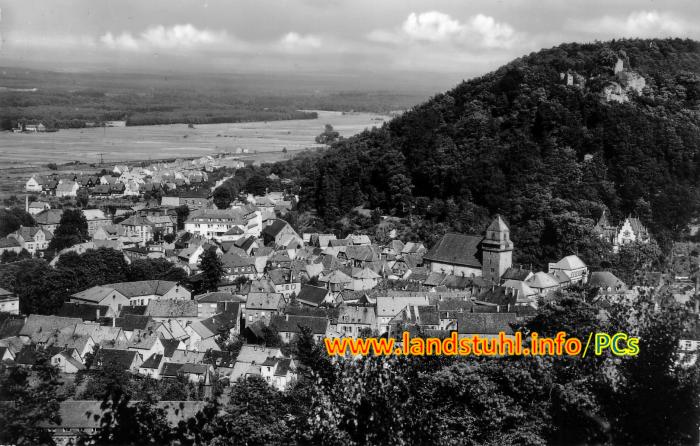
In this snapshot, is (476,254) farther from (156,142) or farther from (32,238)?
(156,142)

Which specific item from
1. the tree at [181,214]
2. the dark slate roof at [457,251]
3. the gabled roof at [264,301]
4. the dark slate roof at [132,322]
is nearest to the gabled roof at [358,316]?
the gabled roof at [264,301]

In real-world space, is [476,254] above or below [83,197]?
above

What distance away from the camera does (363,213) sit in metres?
47.6

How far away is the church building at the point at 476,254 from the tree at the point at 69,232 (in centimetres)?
2109

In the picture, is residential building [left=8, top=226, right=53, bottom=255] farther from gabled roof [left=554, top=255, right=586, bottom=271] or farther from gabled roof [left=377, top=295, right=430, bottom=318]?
gabled roof [left=554, top=255, right=586, bottom=271]

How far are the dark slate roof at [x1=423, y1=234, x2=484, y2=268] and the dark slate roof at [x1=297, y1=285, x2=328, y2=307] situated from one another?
7.68 metres

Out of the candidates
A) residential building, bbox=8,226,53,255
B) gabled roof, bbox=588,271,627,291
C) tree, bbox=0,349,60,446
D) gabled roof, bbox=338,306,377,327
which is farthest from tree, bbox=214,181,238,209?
tree, bbox=0,349,60,446

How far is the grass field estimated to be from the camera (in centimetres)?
7944

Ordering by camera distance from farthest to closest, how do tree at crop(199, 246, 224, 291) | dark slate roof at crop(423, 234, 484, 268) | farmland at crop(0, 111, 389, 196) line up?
farmland at crop(0, 111, 389, 196) < dark slate roof at crop(423, 234, 484, 268) < tree at crop(199, 246, 224, 291)

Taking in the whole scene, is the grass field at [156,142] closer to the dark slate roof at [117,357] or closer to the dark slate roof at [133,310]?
the dark slate roof at [133,310]

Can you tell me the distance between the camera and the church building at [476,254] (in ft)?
110

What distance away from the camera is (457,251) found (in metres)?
35.2

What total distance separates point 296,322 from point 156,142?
267ft

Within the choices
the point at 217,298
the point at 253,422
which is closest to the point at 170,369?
the point at 217,298
